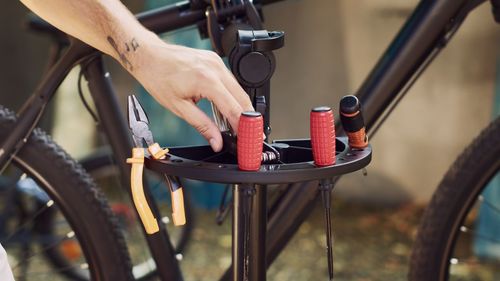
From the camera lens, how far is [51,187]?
1.32 m

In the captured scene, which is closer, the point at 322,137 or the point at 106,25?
the point at 322,137

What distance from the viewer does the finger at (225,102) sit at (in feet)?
2.62

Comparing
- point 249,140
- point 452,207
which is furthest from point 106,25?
point 452,207

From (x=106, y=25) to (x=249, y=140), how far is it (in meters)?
0.27

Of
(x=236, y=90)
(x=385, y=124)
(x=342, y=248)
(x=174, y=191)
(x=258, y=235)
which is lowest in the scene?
(x=342, y=248)

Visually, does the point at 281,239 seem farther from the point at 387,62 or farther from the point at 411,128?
the point at 411,128

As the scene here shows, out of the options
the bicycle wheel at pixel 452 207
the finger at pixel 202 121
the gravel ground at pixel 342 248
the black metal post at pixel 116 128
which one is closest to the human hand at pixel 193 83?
the finger at pixel 202 121

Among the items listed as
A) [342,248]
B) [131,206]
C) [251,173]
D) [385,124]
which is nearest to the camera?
[251,173]

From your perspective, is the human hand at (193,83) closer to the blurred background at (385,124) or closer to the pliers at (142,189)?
the pliers at (142,189)

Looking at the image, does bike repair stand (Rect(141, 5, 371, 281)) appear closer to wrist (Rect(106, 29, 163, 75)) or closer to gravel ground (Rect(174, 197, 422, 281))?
wrist (Rect(106, 29, 163, 75))

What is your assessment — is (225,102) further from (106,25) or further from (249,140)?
(106,25)

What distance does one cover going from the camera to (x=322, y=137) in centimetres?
77

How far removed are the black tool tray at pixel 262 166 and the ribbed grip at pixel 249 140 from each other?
1cm

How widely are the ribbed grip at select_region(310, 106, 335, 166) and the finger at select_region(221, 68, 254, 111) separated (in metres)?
0.08
